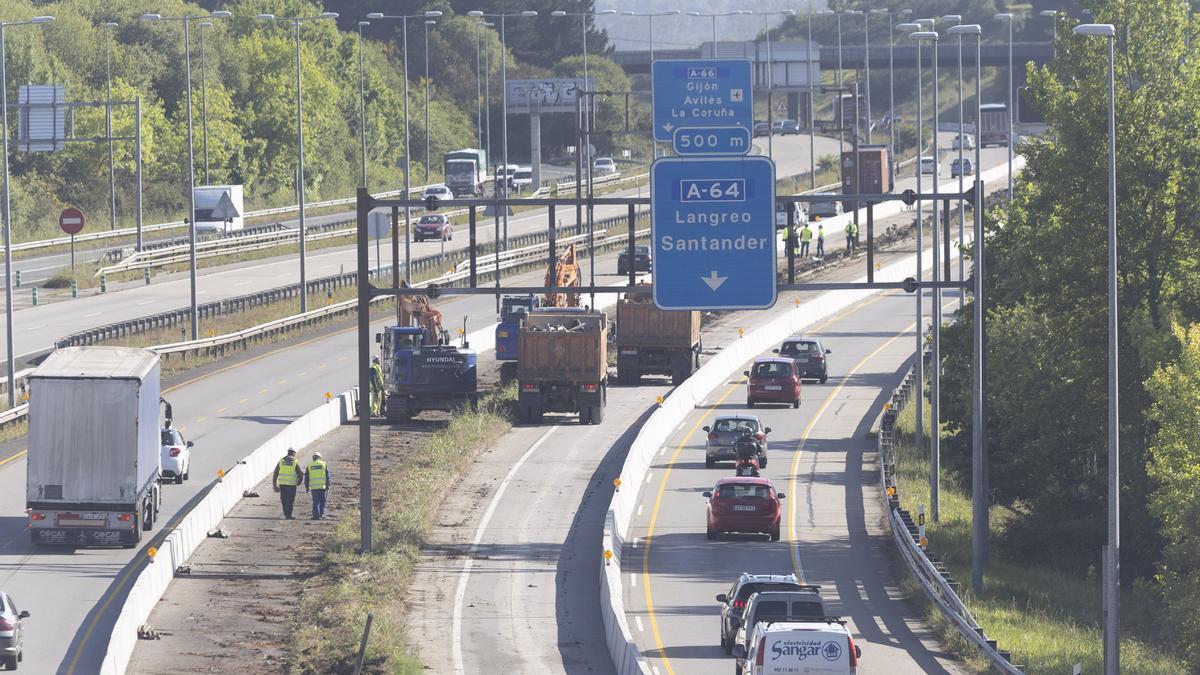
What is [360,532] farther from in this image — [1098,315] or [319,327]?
[319,327]

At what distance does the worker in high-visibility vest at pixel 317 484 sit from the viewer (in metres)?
40.7

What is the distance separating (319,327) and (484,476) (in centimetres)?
2726

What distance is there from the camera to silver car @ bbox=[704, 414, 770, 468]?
50.2m

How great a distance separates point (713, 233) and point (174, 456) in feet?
55.3

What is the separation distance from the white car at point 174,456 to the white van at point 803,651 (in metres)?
22.4

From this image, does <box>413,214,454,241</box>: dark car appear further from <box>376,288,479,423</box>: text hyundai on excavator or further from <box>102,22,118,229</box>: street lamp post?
<box>376,288,479,423</box>: text hyundai on excavator

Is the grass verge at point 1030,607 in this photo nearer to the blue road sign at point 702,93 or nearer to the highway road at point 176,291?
the blue road sign at point 702,93

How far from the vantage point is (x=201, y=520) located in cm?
3819

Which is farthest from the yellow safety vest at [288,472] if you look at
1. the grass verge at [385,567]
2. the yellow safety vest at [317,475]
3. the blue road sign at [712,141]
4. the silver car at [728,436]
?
the blue road sign at [712,141]

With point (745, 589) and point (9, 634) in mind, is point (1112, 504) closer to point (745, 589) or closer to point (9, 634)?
point (745, 589)

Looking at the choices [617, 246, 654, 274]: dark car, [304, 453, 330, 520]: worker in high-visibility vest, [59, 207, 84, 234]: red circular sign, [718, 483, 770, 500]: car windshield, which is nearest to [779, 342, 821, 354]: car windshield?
[617, 246, 654, 274]: dark car

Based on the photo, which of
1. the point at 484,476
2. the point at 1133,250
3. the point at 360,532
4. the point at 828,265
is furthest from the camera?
the point at 828,265

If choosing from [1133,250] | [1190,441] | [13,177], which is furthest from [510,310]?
[13,177]

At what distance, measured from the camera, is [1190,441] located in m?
36.6
